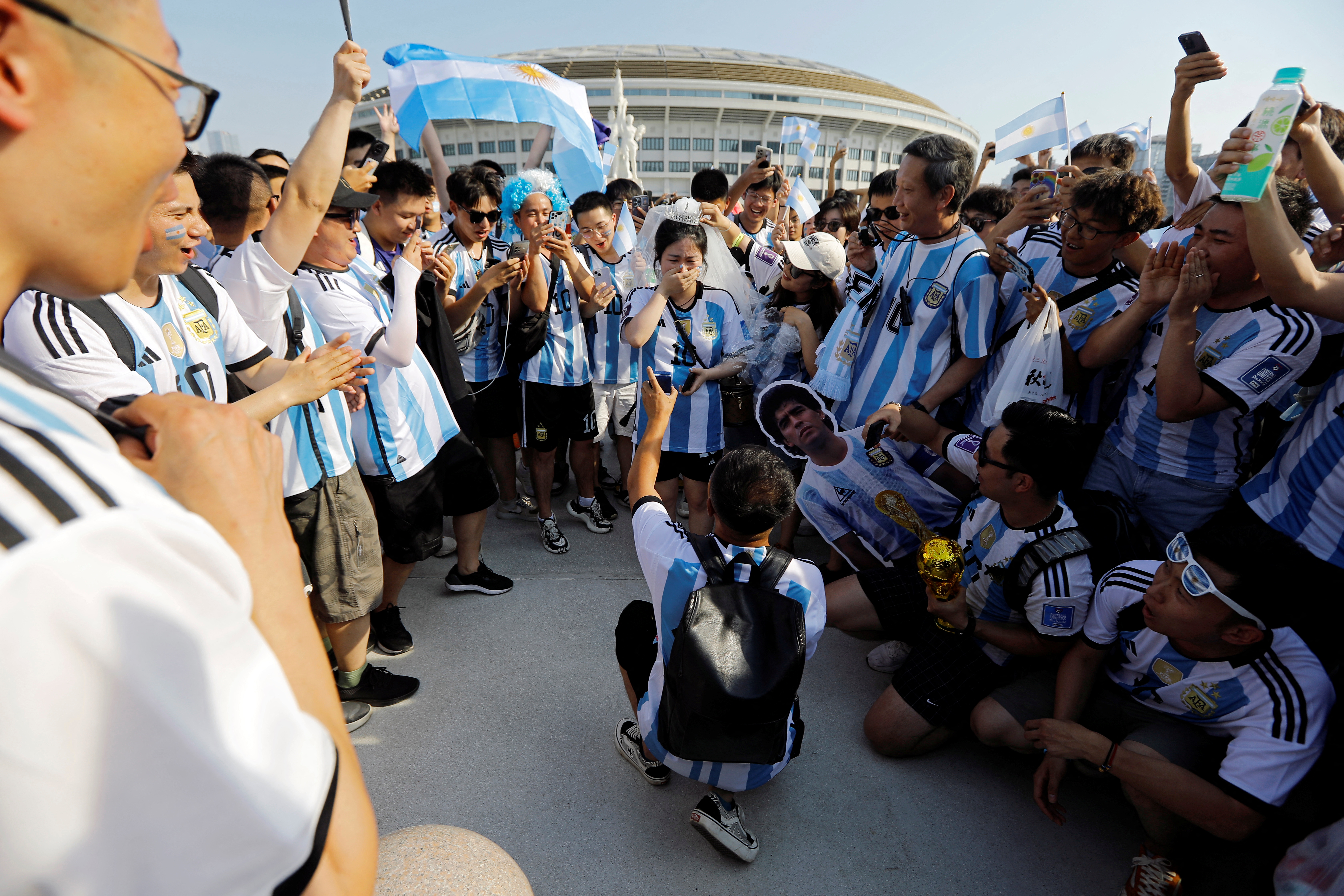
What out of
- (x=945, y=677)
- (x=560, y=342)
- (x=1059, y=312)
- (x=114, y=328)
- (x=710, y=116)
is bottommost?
(x=945, y=677)

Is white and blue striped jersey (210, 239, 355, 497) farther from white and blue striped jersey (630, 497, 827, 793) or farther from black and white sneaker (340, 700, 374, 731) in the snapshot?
white and blue striped jersey (630, 497, 827, 793)

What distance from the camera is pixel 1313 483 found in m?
2.14

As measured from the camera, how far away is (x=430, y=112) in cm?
509

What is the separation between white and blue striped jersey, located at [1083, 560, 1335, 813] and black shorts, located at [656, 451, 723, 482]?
2.17 meters

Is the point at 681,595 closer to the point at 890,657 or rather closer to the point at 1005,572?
the point at 1005,572

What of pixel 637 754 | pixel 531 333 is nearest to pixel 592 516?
pixel 531 333

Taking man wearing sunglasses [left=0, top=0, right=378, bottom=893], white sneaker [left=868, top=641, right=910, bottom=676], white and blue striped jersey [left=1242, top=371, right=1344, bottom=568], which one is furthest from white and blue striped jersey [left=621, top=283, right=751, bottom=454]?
man wearing sunglasses [left=0, top=0, right=378, bottom=893]

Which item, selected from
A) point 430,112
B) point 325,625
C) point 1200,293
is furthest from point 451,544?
point 1200,293

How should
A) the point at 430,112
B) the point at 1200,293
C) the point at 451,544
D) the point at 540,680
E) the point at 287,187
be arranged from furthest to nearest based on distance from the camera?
1. the point at 430,112
2. the point at 451,544
3. the point at 540,680
4. the point at 1200,293
5. the point at 287,187

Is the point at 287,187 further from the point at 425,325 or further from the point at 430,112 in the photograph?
the point at 430,112

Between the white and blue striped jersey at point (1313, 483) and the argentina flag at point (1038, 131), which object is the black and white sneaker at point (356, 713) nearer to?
the white and blue striped jersey at point (1313, 483)

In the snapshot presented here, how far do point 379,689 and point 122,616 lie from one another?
2.56m

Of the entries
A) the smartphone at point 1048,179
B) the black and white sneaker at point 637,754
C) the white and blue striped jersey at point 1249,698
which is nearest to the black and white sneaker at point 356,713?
the black and white sneaker at point 637,754

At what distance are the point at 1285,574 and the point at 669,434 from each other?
104 inches
